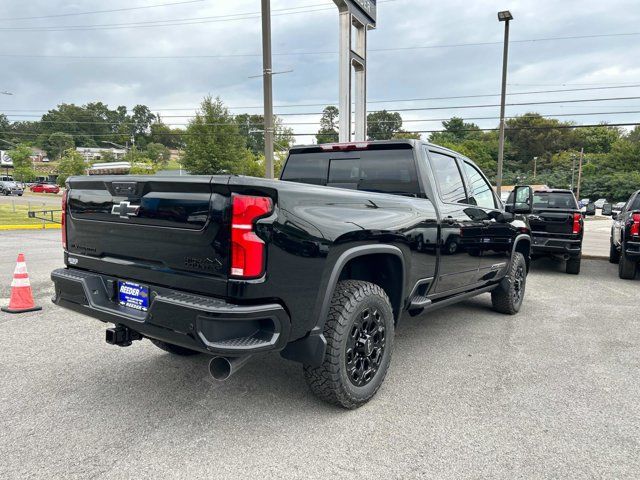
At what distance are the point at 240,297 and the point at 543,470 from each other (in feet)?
6.07

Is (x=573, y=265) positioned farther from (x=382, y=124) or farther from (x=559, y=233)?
(x=382, y=124)

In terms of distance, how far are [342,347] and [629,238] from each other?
23.8 ft

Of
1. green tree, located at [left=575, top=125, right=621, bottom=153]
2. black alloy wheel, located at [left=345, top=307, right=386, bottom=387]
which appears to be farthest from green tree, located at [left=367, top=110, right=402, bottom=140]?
black alloy wheel, located at [left=345, top=307, right=386, bottom=387]

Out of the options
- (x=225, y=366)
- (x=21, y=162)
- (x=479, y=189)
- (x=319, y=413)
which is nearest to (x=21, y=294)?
(x=225, y=366)

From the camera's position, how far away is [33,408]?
3.07 m

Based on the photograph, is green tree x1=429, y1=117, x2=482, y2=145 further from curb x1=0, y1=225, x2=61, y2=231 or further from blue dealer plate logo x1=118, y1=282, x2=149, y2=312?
blue dealer plate logo x1=118, y1=282, x2=149, y2=312

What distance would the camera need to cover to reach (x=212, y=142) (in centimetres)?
3678

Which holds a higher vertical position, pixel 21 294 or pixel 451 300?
pixel 451 300

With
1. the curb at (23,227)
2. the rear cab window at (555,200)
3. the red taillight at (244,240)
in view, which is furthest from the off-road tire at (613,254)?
the curb at (23,227)

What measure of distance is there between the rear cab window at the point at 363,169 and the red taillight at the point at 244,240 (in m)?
1.97

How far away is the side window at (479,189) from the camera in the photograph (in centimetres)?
489

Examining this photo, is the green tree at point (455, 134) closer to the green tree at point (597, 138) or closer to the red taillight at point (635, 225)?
the green tree at point (597, 138)

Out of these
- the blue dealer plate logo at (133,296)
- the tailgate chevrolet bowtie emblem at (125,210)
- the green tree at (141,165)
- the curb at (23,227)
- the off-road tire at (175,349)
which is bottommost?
the curb at (23,227)

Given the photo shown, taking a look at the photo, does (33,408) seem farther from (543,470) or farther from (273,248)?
(543,470)
